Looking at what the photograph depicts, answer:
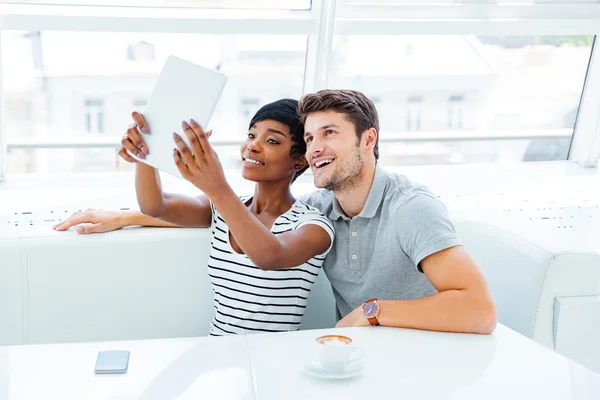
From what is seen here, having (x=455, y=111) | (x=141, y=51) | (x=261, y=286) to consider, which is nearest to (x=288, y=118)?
(x=261, y=286)

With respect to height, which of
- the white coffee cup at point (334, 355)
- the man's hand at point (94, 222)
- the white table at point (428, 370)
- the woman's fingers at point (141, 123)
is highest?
the woman's fingers at point (141, 123)

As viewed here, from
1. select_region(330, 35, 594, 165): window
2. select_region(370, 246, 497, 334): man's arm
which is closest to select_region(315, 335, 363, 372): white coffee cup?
select_region(370, 246, 497, 334): man's arm

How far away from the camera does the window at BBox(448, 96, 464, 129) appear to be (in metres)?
7.14

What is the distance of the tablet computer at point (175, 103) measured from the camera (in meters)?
1.51

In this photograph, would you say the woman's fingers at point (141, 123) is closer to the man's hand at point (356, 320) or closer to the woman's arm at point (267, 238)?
the woman's arm at point (267, 238)

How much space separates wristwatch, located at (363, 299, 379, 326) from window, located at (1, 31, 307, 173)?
113cm

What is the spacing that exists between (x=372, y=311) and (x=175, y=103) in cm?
63

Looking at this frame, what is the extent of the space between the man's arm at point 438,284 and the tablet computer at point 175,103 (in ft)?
1.82

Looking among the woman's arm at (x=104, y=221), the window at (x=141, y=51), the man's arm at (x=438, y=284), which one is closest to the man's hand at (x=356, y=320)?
the man's arm at (x=438, y=284)

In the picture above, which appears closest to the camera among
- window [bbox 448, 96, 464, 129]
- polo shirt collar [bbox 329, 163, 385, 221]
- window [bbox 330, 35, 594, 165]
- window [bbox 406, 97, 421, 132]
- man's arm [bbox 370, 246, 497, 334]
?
man's arm [bbox 370, 246, 497, 334]

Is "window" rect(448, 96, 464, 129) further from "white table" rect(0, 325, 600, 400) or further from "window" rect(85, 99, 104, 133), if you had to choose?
"white table" rect(0, 325, 600, 400)

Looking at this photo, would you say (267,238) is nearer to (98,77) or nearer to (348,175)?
(348,175)

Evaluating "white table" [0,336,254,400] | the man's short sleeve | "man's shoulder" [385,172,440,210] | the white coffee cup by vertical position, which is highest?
"man's shoulder" [385,172,440,210]

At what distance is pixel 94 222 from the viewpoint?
7.01 feet
